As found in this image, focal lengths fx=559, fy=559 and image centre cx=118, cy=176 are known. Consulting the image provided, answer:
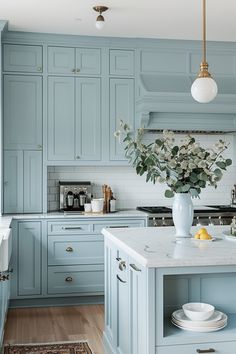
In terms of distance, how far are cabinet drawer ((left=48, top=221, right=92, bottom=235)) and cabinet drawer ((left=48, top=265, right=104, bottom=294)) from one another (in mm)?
365

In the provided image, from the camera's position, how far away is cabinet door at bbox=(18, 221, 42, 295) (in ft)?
18.7

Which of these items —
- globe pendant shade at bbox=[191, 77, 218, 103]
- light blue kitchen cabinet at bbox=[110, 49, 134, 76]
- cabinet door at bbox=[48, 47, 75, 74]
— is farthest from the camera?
light blue kitchen cabinet at bbox=[110, 49, 134, 76]

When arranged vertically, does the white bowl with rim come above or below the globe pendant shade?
below

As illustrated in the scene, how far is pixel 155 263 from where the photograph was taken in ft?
9.32

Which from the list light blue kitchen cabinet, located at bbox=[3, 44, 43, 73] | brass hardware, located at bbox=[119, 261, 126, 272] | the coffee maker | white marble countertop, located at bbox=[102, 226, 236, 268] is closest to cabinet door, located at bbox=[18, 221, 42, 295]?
the coffee maker

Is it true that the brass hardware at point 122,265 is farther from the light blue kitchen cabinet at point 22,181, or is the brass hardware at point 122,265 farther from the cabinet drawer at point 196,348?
the light blue kitchen cabinet at point 22,181

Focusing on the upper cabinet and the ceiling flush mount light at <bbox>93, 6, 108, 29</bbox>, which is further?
the upper cabinet

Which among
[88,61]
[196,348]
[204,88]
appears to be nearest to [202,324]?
[196,348]

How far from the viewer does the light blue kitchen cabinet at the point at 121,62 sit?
6.11m

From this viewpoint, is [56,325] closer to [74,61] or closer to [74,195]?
[74,195]

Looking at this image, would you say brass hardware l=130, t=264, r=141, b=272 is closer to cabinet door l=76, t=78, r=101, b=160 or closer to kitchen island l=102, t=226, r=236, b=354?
kitchen island l=102, t=226, r=236, b=354

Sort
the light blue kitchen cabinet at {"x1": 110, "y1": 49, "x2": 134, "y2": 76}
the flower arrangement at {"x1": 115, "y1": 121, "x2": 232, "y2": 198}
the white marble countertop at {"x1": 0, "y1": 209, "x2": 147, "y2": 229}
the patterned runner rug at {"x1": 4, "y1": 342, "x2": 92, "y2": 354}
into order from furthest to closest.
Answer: the light blue kitchen cabinet at {"x1": 110, "y1": 49, "x2": 134, "y2": 76} < the white marble countertop at {"x1": 0, "y1": 209, "x2": 147, "y2": 229} < the patterned runner rug at {"x1": 4, "y1": 342, "x2": 92, "y2": 354} < the flower arrangement at {"x1": 115, "y1": 121, "x2": 232, "y2": 198}

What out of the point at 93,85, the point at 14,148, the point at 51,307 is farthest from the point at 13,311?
the point at 93,85

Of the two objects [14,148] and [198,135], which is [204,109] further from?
[14,148]
